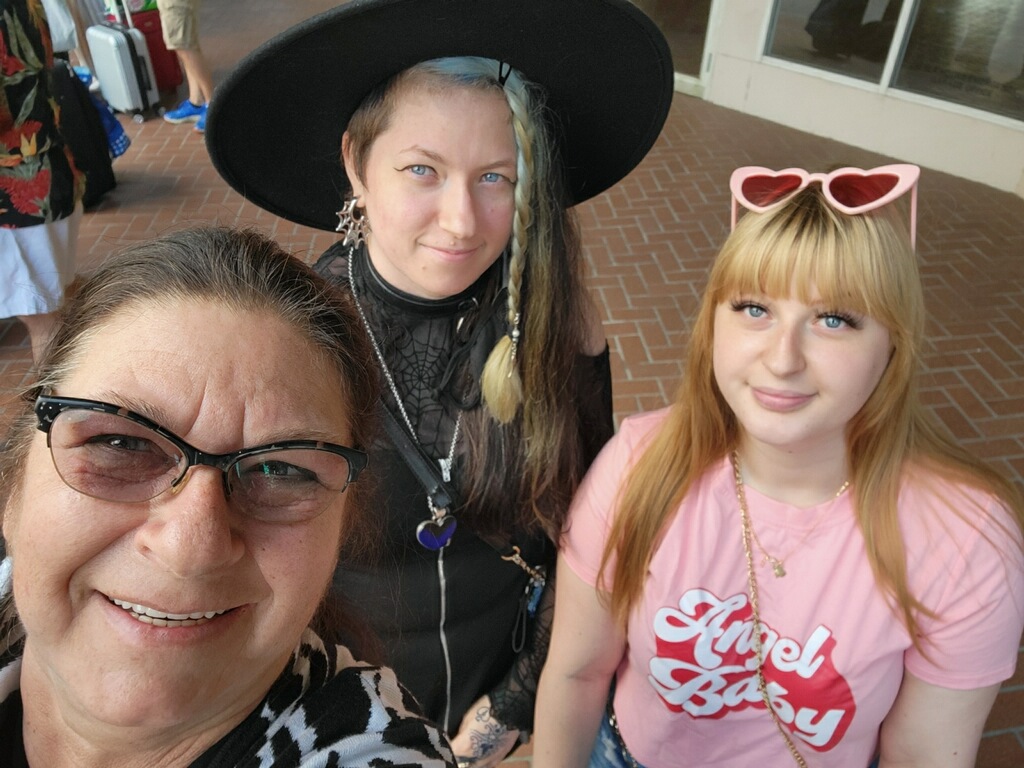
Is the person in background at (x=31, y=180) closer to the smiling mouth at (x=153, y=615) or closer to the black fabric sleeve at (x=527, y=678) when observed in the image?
the black fabric sleeve at (x=527, y=678)

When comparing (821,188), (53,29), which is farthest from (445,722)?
(53,29)

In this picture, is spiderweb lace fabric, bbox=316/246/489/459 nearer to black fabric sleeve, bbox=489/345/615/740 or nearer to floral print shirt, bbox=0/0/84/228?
black fabric sleeve, bbox=489/345/615/740

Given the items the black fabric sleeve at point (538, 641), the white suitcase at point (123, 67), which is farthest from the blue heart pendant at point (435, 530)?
the white suitcase at point (123, 67)

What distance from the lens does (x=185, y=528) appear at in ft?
3.00

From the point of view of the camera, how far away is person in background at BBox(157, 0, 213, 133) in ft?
21.9

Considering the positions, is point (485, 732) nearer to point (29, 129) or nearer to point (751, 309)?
point (751, 309)

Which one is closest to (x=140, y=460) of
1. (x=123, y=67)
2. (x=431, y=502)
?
(x=431, y=502)

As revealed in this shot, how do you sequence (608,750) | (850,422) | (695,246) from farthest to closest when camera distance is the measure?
(695,246) → (608,750) → (850,422)

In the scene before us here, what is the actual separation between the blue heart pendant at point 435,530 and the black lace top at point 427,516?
0.13ft

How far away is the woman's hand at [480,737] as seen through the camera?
202 centimetres

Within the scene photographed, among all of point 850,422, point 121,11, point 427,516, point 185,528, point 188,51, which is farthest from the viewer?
point 121,11

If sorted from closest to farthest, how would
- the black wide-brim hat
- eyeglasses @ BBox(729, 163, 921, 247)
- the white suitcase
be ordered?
1. eyeglasses @ BBox(729, 163, 921, 247)
2. the black wide-brim hat
3. the white suitcase

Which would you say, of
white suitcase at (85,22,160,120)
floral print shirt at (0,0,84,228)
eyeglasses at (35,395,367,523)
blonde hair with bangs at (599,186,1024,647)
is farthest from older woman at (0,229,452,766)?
white suitcase at (85,22,160,120)

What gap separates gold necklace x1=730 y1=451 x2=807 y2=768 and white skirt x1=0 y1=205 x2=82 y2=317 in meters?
3.48
